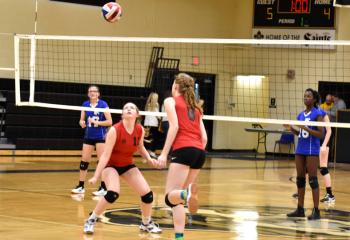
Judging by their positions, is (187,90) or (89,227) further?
(89,227)

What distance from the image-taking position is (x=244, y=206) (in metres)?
11.7

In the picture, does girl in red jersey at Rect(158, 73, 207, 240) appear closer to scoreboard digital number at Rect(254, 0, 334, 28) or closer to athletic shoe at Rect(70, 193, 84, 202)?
athletic shoe at Rect(70, 193, 84, 202)

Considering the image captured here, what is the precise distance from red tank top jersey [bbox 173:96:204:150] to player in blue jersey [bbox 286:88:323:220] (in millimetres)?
3131

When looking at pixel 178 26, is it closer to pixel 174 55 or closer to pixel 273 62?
pixel 174 55

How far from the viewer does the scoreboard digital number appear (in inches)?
960

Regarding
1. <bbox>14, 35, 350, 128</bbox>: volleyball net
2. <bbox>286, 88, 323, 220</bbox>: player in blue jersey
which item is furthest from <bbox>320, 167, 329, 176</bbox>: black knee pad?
<bbox>14, 35, 350, 128</bbox>: volleyball net

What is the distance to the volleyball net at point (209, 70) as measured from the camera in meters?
21.2

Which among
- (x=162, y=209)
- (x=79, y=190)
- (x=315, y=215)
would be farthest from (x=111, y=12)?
(x=315, y=215)

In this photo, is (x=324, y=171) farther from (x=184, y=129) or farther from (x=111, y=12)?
(x=184, y=129)

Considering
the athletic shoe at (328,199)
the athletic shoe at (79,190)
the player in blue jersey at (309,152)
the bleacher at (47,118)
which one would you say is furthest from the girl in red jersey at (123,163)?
the bleacher at (47,118)

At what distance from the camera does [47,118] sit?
67.8ft

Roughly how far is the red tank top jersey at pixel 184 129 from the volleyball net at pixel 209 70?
12860 millimetres

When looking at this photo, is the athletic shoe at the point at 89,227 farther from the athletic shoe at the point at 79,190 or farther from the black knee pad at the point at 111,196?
the athletic shoe at the point at 79,190

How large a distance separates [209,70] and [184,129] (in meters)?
18.2
